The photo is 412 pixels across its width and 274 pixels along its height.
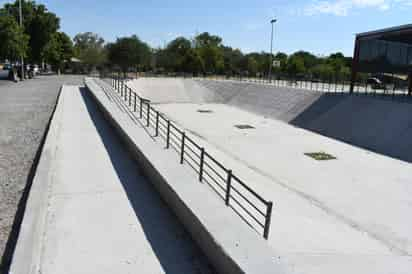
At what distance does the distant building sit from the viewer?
24938 millimetres

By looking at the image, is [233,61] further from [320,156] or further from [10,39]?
[320,156]

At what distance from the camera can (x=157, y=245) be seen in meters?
4.90

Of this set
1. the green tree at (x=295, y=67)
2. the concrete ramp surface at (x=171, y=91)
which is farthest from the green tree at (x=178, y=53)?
the concrete ramp surface at (x=171, y=91)

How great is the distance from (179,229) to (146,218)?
2.36ft

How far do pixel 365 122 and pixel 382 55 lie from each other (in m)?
8.73

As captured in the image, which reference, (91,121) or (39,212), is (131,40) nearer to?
(91,121)

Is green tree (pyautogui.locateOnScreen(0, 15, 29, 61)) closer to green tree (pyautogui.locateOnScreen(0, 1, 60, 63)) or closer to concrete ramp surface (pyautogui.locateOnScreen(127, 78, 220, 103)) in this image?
green tree (pyautogui.locateOnScreen(0, 1, 60, 63))

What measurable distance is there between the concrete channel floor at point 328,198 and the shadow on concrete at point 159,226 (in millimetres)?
1597

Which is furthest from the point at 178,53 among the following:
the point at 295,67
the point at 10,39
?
the point at 10,39

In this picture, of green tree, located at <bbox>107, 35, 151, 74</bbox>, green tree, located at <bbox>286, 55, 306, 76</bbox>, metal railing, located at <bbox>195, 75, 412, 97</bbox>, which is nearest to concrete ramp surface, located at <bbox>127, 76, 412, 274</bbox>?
metal railing, located at <bbox>195, 75, 412, 97</bbox>

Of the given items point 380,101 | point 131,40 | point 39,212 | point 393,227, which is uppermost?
point 131,40

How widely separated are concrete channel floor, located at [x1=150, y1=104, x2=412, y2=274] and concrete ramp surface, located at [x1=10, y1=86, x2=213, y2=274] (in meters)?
1.95

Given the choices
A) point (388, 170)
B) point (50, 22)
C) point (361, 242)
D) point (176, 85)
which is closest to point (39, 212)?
point (361, 242)

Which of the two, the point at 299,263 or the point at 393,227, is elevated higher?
the point at 299,263
